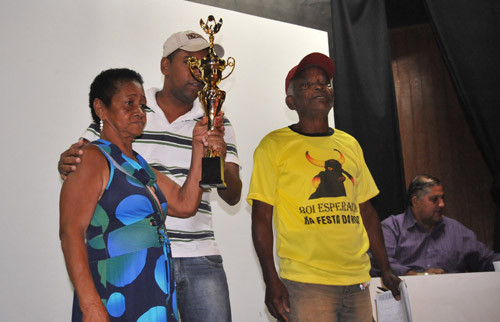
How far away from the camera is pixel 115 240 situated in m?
1.58

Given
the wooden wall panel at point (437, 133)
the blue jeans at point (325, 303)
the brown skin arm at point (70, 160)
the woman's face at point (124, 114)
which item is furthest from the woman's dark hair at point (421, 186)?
the brown skin arm at point (70, 160)

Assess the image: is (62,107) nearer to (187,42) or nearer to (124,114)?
(187,42)

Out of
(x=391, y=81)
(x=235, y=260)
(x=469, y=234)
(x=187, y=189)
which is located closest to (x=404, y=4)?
(x=391, y=81)

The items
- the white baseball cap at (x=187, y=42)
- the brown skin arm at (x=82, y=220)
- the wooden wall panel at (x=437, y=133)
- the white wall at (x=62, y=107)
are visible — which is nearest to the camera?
the brown skin arm at (x=82, y=220)

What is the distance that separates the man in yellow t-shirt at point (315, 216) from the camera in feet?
7.38

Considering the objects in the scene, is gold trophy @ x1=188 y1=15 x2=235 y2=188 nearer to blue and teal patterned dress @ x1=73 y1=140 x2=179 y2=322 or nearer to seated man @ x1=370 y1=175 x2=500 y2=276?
blue and teal patterned dress @ x1=73 y1=140 x2=179 y2=322

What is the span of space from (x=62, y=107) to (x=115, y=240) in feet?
4.93

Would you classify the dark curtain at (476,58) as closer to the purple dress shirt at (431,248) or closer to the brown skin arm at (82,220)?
the purple dress shirt at (431,248)

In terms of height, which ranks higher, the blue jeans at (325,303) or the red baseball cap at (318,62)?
the red baseball cap at (318,62)

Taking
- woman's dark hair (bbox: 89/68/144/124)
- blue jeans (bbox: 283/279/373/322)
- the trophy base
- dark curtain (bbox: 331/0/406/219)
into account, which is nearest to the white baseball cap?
woman's dark hair (bbox: 89/68/144/124)

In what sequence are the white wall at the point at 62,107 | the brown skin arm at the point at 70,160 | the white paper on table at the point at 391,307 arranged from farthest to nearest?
the white wall at the point at 62,107 → the white paper on table at the point at 391,307 → the brown skin arm at the point at 70,160

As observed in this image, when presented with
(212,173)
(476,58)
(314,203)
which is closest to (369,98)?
(476,58)

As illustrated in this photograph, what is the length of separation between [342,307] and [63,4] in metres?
2.08

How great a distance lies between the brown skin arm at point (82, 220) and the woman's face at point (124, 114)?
17cm
